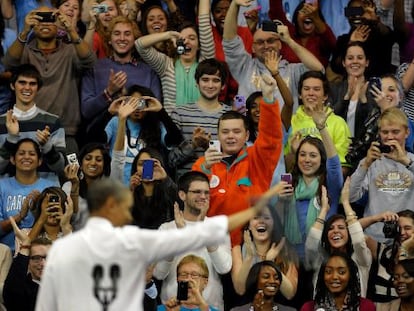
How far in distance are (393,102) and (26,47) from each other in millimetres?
3715

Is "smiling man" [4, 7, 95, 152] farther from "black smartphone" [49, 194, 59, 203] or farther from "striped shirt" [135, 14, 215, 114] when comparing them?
"black smartphone" [49, 194, 59, 203]

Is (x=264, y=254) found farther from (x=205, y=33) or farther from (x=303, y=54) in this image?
(x=205, y=33)

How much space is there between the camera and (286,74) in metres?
15.3

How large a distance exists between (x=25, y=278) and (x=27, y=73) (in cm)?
245

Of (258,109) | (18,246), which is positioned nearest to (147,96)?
(258,109)

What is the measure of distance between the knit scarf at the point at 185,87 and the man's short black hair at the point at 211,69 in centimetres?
52

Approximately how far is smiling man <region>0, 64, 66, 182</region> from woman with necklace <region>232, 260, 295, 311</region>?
2.58m

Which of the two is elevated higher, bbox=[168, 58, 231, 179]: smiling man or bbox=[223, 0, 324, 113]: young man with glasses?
→ bbox=[223, 0, 324, 113]: young man with glasses

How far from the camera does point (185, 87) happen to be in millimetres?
15328

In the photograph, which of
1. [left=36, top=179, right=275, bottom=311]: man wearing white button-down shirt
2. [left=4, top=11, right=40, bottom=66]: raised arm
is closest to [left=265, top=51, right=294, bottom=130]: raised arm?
[left=4, top=11, right=40, bottom=66]: raised arm

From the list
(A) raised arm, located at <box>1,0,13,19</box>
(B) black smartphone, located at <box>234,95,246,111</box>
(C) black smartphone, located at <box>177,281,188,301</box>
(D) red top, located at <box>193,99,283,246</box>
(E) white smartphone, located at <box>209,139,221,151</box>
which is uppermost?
(A) raised arm, located at <box>1,0,13,19</box>

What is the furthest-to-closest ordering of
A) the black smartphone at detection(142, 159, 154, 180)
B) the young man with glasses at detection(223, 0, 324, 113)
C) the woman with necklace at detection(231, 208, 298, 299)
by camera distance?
the young man with glasses at detection(223, 0, 324, 113) < the black smartphone at detection(142, 159, 154, 180) < the woman with necklace at detection(231, 208, 298, 299)

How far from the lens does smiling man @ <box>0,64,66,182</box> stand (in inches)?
566

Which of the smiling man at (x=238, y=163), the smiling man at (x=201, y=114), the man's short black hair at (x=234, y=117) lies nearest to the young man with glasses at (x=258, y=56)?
the smiling man at (x=201, y=114)
